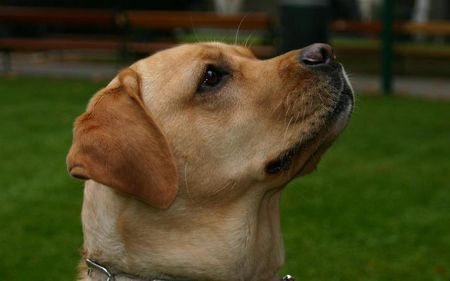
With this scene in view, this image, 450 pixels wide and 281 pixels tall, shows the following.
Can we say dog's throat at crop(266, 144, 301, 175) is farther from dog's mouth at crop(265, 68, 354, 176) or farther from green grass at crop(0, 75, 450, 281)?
green grass at crop(0, 75, 450, 281)

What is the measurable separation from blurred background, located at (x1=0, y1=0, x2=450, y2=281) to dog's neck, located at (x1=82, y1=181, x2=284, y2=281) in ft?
4.57

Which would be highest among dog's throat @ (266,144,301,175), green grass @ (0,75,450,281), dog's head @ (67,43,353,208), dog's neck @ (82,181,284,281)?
dog's head @ (67,43,353,208)

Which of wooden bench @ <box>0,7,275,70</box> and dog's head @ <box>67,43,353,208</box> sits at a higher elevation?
dog's head @ <box>67,43,353,208</box>

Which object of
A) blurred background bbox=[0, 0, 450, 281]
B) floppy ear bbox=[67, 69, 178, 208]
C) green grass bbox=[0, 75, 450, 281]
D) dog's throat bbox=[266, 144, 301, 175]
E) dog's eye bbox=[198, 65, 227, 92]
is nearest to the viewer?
floppy ear bbox=[67, 69, 178, 208]

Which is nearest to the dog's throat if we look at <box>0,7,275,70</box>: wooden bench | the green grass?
the green grass

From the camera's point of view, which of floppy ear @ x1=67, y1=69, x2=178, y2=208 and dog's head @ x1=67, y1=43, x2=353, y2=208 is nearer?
floppy ear @ x1=67, y1=69, x2=178, y2=208

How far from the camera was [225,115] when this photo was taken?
11.4 ft

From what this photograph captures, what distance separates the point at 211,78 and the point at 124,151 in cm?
62

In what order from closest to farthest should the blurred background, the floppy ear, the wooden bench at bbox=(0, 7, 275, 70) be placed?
the floppy ear, the blurred background, the wooden bench at bbox=(0, 7, 275, 70)

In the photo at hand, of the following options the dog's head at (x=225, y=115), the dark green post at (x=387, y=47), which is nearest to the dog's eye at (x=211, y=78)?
the dog's head at (x=225, y=115)

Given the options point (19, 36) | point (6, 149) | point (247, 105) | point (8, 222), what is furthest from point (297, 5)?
point (19, 36)

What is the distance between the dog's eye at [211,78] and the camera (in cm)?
349

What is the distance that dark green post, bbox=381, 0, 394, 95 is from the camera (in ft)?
45.2

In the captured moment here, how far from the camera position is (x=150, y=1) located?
23.1 meters
